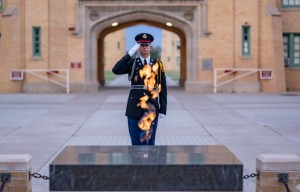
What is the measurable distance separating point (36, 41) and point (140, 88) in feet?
70.1

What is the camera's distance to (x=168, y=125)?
15.6m

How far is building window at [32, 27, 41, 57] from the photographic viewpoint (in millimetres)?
28469

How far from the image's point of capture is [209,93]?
28156mm

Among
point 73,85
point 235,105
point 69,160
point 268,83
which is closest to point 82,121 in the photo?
point 235,105

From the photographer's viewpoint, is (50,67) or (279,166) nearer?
(279,166)

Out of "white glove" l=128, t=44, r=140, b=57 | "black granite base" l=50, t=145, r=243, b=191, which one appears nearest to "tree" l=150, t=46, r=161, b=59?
"white glove" l=128, t=44, r=140, b=57

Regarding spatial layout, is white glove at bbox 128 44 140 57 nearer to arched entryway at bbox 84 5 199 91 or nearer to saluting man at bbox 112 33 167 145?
saluting man at bbox 112 33 167 145

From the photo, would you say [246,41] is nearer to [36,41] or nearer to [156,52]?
[36,41]

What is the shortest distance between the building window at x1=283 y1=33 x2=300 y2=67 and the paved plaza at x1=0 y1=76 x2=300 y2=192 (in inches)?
227

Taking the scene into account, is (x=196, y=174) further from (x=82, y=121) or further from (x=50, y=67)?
(x=50, y=67)

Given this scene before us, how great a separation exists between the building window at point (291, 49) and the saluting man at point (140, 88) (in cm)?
2289

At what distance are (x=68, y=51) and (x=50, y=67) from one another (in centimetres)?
115

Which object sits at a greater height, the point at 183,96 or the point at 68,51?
the point at 68,51

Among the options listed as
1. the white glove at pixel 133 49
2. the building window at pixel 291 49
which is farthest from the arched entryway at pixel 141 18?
the white glove at pixel 133 49
